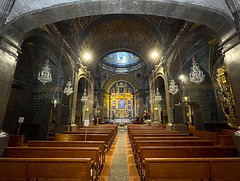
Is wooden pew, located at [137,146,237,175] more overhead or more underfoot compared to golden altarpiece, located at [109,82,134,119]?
more underfoot

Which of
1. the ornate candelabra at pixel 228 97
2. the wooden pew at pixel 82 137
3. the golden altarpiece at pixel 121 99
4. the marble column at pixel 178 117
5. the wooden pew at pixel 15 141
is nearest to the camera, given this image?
A: the wooden pew at pixel 82 137

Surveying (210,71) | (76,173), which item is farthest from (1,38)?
(210,71)

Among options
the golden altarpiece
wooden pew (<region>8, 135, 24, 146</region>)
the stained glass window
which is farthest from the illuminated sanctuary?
the golden altarpiece

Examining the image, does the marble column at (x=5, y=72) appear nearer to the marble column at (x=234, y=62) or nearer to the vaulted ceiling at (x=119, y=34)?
the vaulted ceiling at (x=119, y=34)

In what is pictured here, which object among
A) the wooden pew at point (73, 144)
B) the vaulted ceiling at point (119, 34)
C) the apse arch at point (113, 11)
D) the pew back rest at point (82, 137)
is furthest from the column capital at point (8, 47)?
the vaulted ceiling at point (119, 34)

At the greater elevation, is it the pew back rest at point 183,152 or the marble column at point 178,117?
the marble column at point 178,117

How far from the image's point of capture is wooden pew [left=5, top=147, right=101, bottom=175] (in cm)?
236

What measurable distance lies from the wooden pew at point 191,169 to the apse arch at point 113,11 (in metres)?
3.17

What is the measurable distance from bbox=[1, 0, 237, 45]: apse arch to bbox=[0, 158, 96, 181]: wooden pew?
3.15 meters

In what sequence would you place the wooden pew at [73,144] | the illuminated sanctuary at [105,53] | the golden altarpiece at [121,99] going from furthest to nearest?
the golden altarpiece at [121,99] < the wooden pew at [73,144] < the illuminated sanctuary at [105,53]

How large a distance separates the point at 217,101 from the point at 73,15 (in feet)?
41.5

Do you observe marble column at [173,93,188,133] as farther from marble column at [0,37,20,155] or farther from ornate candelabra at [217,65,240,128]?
marble column at [0,37,20,155]

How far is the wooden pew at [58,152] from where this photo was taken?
2.36m

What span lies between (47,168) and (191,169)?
2.26 metres
